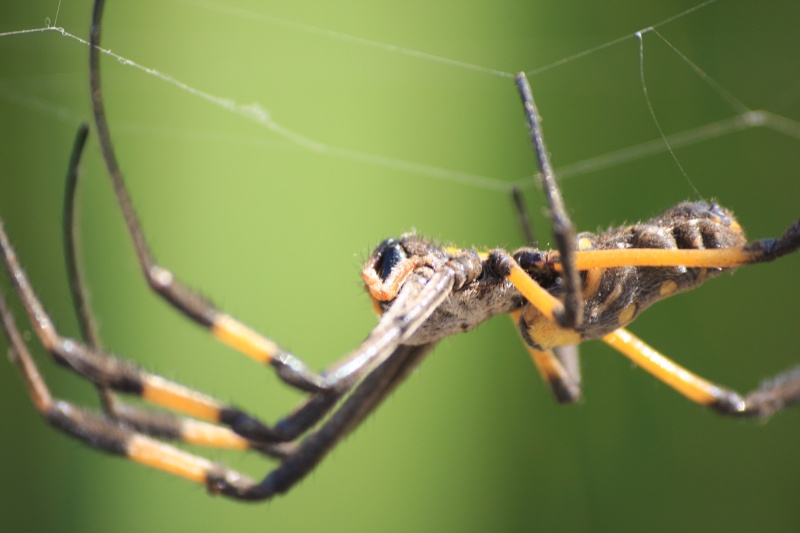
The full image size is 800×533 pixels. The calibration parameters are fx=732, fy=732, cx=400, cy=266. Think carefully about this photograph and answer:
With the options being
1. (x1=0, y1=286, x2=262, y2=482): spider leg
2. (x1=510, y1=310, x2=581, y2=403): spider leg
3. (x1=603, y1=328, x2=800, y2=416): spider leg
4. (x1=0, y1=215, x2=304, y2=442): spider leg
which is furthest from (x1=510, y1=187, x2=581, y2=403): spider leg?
(x1=0, y1=286, x2=262, y2=482): spider leg

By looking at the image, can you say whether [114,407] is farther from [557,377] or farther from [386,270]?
[557,377]

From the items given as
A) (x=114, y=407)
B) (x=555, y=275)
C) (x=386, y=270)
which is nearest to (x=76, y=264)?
(x=114, y=407)

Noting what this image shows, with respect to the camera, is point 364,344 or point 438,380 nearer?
point 364,344

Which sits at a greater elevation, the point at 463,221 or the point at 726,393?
the point at 726,393

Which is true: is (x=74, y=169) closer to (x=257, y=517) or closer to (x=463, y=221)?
(x=463, y=221)

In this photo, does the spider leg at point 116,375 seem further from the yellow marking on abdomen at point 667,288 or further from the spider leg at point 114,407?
the yellow marking on abdomen at point 667,288

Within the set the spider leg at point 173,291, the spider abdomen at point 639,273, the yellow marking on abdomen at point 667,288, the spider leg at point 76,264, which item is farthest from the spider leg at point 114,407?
the yellow marking on abdomen at point 667,288

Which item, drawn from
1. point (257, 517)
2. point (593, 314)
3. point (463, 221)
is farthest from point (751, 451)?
point (257, 517)
